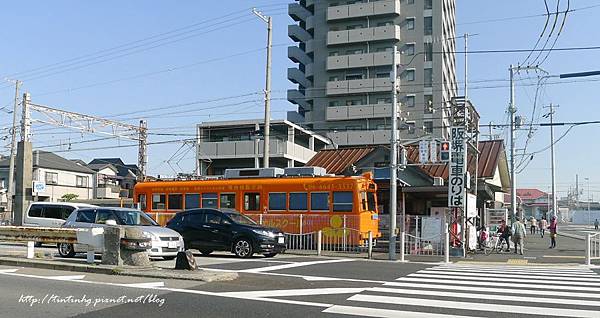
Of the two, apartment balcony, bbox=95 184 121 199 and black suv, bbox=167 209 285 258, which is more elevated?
apartment balcony, bbox=95 184 121 199

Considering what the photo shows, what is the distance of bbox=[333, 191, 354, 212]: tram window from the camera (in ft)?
75.4

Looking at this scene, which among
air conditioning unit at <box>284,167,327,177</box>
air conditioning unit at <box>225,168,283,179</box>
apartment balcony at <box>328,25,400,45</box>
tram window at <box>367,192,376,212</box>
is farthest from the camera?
apartment balcony at <box>328,25,400,45</box>

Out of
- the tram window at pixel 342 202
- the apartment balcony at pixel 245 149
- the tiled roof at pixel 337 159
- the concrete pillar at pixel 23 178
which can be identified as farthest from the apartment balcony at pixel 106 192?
the tram window at pixel 342 202

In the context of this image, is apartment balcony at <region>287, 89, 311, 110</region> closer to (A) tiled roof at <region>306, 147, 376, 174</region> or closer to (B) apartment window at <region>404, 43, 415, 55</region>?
(B) apartment window at <region>404, 43, 415, 55</region>

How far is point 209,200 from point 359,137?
3723cm

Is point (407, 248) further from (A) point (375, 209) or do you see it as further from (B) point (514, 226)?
(B) point (514, 226)

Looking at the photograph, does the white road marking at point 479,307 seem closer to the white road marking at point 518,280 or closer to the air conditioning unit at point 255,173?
the white road marking at point 518,280

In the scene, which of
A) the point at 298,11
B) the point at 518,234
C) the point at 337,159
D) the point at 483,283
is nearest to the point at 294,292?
the point at 483,283

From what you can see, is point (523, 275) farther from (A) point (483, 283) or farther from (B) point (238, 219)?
(B) point (238, 219)

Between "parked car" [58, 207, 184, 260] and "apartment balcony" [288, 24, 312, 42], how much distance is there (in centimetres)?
5473

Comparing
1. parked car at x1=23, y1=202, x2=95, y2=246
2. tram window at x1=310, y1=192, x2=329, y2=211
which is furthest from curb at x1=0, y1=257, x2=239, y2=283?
parked car at x1=23, y1=202, x2=95, y2=246

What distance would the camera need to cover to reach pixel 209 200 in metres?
26.1

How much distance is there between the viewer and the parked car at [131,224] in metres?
16.2

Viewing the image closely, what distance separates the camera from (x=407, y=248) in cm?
2289
